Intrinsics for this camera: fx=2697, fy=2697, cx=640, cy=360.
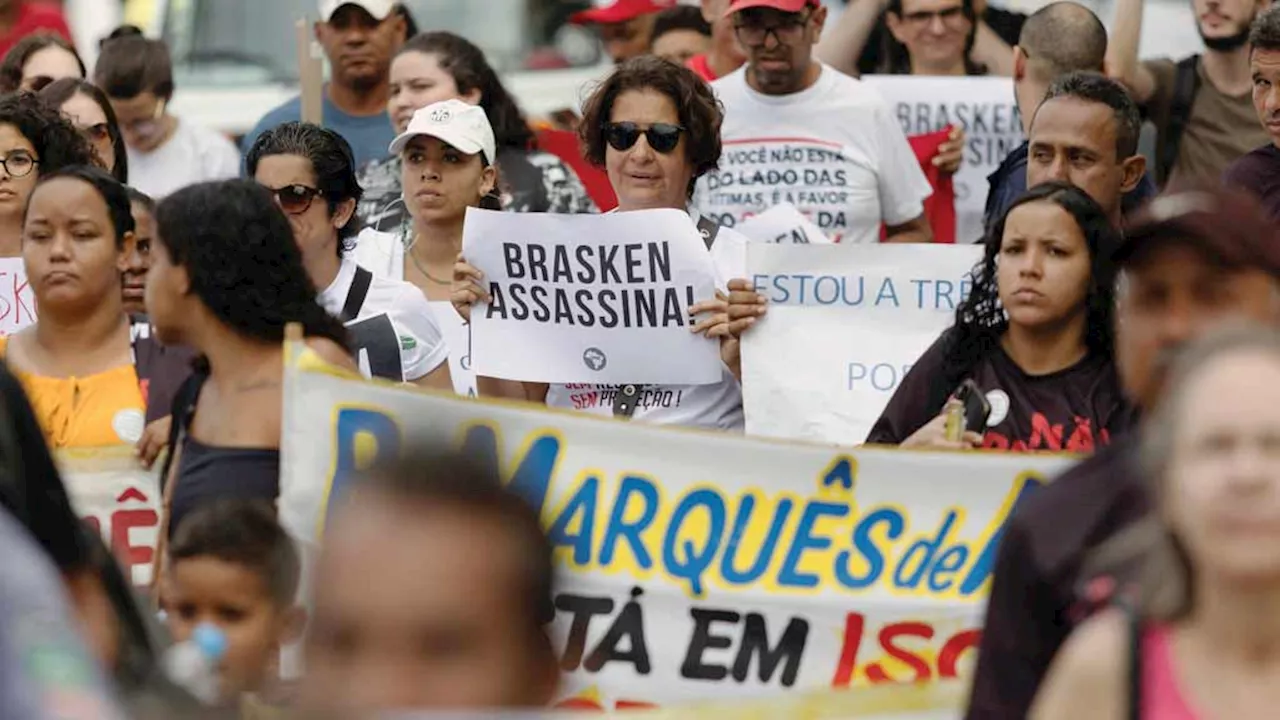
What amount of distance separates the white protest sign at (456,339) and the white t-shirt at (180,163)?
299 cm

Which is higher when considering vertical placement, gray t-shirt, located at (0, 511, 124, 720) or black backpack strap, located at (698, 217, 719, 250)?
gray t-shirt, located at (0, 511, 124, 720)

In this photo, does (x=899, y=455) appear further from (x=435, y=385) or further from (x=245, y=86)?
(x=245, y=86)

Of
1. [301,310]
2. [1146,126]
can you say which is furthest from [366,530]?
[1146,126]

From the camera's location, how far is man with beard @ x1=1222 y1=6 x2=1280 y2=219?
7750mm

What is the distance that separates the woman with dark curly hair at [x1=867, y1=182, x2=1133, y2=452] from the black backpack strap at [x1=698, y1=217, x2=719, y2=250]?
119 centimetres

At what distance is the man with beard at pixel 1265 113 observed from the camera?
775 centimetres

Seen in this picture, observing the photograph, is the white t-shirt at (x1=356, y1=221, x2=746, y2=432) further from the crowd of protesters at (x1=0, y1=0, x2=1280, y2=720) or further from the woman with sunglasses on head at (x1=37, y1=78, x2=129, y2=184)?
the woman with sunglasses on head at (x1=37, y1=78, x2=129, y2=184)

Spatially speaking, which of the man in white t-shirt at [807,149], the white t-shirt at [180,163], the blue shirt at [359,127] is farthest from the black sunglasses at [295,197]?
the white t-shirt at [180,163]

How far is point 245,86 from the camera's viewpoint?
611 inches

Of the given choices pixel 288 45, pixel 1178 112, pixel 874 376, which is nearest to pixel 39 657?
pixel 874 376

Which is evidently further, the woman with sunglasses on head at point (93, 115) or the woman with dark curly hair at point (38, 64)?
the woman with dark curly hair at point (38, 64)

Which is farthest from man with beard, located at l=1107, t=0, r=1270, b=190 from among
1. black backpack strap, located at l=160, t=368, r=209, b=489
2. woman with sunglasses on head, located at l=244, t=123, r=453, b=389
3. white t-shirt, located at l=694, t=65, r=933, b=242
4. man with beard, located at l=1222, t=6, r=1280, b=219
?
black backpack strap, located at l=160, t=368, r=209, b=489

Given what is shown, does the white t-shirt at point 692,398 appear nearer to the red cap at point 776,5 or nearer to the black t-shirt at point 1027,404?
the black t-shirt at point 1027,404

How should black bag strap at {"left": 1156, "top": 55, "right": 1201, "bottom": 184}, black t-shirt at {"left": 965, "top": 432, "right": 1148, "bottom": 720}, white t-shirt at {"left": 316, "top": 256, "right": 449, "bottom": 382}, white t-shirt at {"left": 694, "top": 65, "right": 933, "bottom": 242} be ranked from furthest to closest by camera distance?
black bag strap at {"left": 1156, "top": 55, "right": 1201, "bottom": 184}
white t-shirt at {"left": 694, "top": 65, "right": 933, "bottom": 242}
white t-shirt at {"left": 316, "top": 256, "right": 449, "bottom": 382}
black t-shirt at {"left": 965, "top": 432, "right": 1148, "bottom": 720}
